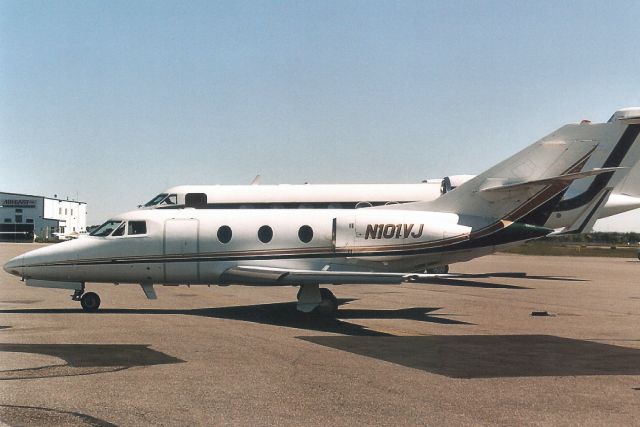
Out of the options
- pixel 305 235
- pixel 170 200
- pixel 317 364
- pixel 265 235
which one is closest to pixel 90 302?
pixel 265 235

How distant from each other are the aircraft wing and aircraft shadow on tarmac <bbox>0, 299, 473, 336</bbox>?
3.12 feet

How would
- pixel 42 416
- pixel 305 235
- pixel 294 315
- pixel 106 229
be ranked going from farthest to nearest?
1. pixel 106 229
2. pixel 305 235
3. pixel 294 315
4. pixel 42 416

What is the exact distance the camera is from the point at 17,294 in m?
25.0

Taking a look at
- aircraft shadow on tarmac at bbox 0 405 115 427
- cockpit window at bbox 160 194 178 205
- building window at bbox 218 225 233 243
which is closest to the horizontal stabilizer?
building window at bbox 218 225 233 243

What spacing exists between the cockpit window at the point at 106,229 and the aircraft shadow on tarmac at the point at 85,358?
713cm

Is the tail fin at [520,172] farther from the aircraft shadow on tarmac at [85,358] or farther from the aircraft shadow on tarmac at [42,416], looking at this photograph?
the aircraft shadow on tarmac at [42,416]

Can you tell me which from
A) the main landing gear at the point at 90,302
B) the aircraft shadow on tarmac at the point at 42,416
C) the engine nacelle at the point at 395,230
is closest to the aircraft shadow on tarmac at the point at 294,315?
the main landing gear at the point at 90,302

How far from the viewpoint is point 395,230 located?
742 inches

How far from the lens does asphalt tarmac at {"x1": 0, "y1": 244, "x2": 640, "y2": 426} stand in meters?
8.16

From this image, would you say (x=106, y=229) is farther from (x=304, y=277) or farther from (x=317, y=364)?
(x=317, y=364)

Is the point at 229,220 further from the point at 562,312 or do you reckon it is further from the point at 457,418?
the point at 457,418

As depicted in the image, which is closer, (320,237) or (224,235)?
(320,237)

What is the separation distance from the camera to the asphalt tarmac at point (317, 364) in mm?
8156

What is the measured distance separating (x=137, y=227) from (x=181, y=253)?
4.87 ft
